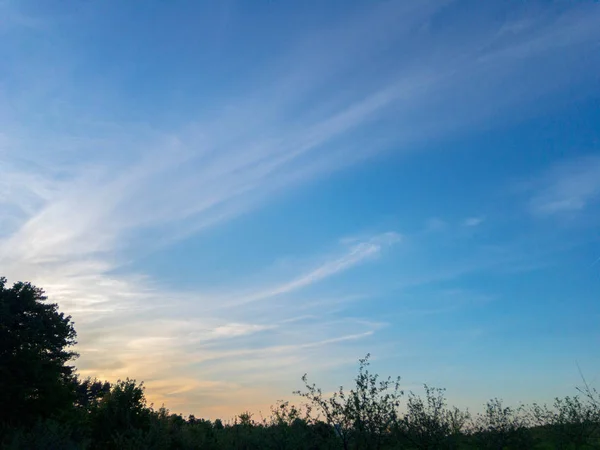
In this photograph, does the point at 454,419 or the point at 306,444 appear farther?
the point at 454,419

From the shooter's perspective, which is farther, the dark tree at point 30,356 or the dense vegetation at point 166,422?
the dark tree at point 30,356

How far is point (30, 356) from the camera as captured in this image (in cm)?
4372

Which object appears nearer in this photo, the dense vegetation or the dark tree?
the dense vegetation

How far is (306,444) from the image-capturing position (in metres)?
26.2

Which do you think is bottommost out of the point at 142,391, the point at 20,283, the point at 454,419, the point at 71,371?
the point at 454,419

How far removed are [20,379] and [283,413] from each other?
27125 mm

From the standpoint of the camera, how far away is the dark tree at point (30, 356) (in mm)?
41969

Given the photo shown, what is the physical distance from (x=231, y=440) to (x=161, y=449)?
4.98 m

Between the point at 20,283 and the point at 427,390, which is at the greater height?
the point at 20,283

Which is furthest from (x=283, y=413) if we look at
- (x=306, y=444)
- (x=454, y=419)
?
(x=454, y=419)

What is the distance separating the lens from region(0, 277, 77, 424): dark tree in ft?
138

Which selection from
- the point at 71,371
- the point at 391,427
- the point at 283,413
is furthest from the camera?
the point at 71,371

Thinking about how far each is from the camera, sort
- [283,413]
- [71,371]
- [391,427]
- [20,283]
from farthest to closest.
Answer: [71,371], [20,283], [283,413], [391,427]

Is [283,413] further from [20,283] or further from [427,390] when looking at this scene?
[20,283]
